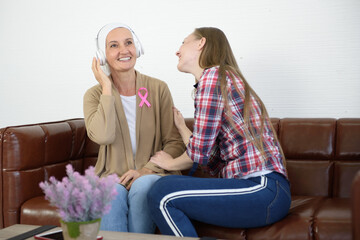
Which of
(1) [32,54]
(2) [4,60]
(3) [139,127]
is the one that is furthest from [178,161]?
(2) [4,60]

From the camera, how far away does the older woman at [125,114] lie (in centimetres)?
205

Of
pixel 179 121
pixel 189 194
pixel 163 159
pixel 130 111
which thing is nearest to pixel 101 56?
pixel 130 111

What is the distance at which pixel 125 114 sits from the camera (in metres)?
2.20

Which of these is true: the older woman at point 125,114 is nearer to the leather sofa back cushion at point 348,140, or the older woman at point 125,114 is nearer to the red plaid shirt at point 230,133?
the red plaid shirt at point 230,133

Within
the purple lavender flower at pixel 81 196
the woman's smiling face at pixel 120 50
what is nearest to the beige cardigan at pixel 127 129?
the woman's smiling face at pixel 120 50

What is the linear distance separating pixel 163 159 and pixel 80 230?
0.99 meters

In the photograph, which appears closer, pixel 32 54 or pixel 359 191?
pixel 359 191

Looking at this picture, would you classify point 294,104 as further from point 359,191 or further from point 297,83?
point 359,191

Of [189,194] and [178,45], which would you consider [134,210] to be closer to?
[189,194]

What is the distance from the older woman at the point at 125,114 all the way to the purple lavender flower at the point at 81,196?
0.82 meters

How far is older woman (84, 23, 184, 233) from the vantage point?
2.05m

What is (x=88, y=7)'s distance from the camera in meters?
3.08

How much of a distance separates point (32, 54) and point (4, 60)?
10.7 inches

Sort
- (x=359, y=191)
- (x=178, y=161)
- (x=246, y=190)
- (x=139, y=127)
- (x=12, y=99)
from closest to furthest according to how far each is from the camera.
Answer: (x=359, y=191) < (x=246, y=190) < (x=178, y=161) < (x=139, y=127) < (x=12, y=99)
